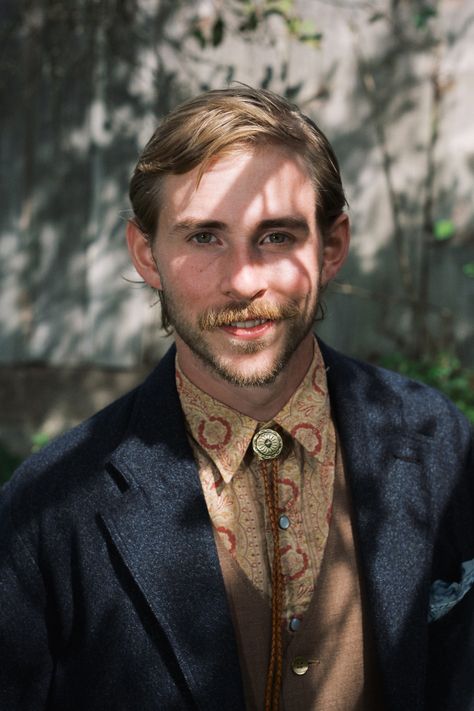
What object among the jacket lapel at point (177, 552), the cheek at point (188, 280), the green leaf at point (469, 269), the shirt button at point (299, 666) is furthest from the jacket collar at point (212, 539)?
the green leaf at point (469, 269)

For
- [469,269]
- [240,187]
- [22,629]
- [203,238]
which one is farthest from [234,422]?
[469,269]

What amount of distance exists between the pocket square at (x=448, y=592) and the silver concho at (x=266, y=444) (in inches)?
19.4

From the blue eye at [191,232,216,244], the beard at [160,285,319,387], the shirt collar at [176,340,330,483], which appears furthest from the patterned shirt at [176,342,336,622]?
the blue eye at [191,232,216,244]

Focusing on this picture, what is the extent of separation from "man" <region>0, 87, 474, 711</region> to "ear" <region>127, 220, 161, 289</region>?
41 millimetres

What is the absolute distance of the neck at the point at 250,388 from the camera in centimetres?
218

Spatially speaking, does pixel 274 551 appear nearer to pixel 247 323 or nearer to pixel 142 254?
pixel 247 323

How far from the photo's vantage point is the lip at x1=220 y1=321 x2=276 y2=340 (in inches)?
82.4

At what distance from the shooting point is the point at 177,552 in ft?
6.83

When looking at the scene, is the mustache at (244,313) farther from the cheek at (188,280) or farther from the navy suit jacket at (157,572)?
the navy suit jacket at (157,572)

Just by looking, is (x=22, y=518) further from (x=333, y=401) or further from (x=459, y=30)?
(x=459, y=30)

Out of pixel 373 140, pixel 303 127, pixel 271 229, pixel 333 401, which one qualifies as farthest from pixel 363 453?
pixel 373 140

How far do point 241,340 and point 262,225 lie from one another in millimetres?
252

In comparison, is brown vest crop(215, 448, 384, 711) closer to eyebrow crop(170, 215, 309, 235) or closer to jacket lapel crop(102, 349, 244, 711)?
jacket lapel crop(102, 349, 244, 711)

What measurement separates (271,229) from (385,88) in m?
3.21
